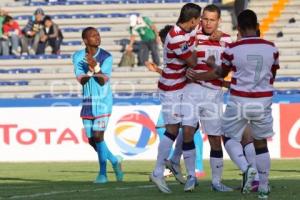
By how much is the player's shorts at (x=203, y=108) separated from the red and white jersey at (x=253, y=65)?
1.25m

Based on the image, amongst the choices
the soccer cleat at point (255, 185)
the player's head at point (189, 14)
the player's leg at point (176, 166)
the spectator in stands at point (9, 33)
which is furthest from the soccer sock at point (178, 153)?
the spectator in stands at point (9, 33)

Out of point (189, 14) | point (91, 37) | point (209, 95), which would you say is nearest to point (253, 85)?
point (209, 95)

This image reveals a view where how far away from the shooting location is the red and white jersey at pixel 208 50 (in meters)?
12.5

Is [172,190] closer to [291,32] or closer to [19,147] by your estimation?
[19,147]

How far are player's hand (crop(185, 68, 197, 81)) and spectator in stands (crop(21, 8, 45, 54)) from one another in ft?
54.0

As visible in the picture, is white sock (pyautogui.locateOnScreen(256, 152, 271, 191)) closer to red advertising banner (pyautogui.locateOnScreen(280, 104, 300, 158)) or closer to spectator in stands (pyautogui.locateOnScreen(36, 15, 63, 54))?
red advertising banner (pyautogui.locateOnScreen(280, 104, 300, 158))

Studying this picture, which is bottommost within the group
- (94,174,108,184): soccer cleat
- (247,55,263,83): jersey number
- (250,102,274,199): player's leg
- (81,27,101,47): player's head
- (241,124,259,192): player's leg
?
(94,174,108,184): soccer cleat

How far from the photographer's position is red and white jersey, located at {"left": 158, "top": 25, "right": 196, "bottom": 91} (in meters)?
12.2

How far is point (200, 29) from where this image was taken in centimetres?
1266

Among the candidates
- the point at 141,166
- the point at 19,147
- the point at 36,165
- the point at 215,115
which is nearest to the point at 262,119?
the point at 215,115

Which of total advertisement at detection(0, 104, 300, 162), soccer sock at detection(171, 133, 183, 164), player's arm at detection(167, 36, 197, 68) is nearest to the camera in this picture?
player's arm at detection(167, 36, 197, 68)

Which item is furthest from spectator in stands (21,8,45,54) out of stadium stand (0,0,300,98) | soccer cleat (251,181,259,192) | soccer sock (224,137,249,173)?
soccer sock (224,137,249,173)

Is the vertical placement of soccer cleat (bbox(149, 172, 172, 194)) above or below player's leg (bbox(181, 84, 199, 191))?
below

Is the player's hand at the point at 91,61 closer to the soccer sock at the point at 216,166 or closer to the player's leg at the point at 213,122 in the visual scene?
the player's leg at the point at 213,122
